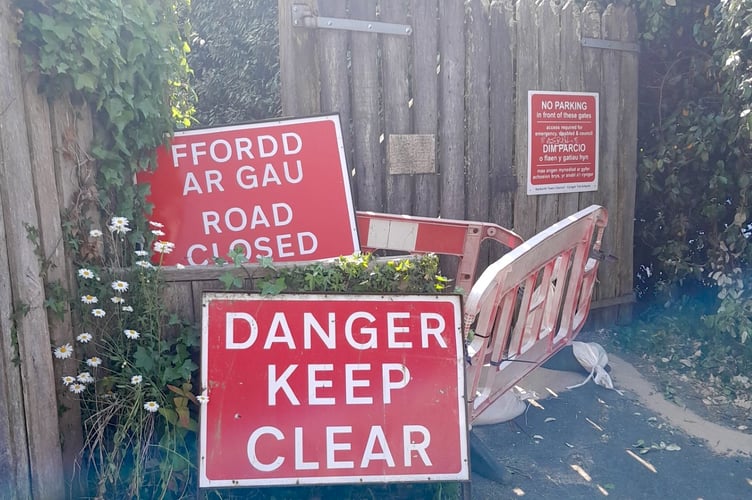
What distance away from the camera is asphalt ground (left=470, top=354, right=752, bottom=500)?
3586 mm

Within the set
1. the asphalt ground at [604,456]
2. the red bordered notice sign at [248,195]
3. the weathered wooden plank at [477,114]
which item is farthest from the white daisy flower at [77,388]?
the weathered wooden plank at [477,114]

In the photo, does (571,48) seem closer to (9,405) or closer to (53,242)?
(53,242)

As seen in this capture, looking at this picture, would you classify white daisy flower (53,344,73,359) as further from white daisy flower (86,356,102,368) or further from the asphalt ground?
the asphalt ground

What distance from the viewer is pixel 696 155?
17.6 feet

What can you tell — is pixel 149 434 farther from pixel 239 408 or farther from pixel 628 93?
pixel 628 93

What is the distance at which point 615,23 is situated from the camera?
560cm

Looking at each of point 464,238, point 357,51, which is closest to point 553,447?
A: point 464,238

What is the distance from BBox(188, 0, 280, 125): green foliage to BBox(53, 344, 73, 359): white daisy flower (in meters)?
4.80

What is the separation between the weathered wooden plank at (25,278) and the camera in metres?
2.74

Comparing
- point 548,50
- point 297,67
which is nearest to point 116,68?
point 297,67

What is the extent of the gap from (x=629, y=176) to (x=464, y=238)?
85.4 inches

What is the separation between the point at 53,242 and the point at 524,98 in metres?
3.38

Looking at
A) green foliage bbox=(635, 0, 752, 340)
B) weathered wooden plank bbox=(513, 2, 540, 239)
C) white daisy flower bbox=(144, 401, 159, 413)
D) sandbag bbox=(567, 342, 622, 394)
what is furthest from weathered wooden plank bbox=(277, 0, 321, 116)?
green foliage bbox=(635, 0, 752, 340)

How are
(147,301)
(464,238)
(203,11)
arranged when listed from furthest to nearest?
1. (203,11)
2. (464,238)
3. (147,301)
